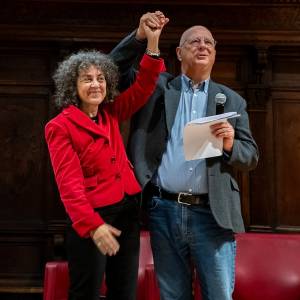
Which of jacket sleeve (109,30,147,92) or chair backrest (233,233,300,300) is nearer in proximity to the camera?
jacket sleeve (109,30,147,92)

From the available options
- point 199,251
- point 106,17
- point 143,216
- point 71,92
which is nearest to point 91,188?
point 71,92

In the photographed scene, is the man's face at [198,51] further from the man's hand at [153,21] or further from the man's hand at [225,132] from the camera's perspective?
the man's hand at [225,132]

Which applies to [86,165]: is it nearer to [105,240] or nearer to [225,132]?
[105,240]

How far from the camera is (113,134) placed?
1.68 metres

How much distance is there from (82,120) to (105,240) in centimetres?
44

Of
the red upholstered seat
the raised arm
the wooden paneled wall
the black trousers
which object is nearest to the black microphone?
the raised arm

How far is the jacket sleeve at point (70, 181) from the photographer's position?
1.46m

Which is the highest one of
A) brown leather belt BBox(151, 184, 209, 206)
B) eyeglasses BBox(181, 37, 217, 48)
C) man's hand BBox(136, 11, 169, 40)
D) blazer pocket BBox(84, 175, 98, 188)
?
man's hand BBox(136, 11, 169, 40)

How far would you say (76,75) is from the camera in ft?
5.41

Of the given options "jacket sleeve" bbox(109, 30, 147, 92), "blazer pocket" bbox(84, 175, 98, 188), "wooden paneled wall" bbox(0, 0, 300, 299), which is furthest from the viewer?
"wooden paneled wall" bbox(0, 0, 300, 299)

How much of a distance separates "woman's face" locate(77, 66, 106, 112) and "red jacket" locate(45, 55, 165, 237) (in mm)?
58

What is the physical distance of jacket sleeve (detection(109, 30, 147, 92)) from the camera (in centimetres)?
181

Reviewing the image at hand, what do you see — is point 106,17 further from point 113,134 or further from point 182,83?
point 113,134

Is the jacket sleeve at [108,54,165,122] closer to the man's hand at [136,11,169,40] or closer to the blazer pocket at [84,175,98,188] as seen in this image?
the man's hand at [136,11,169,40]
